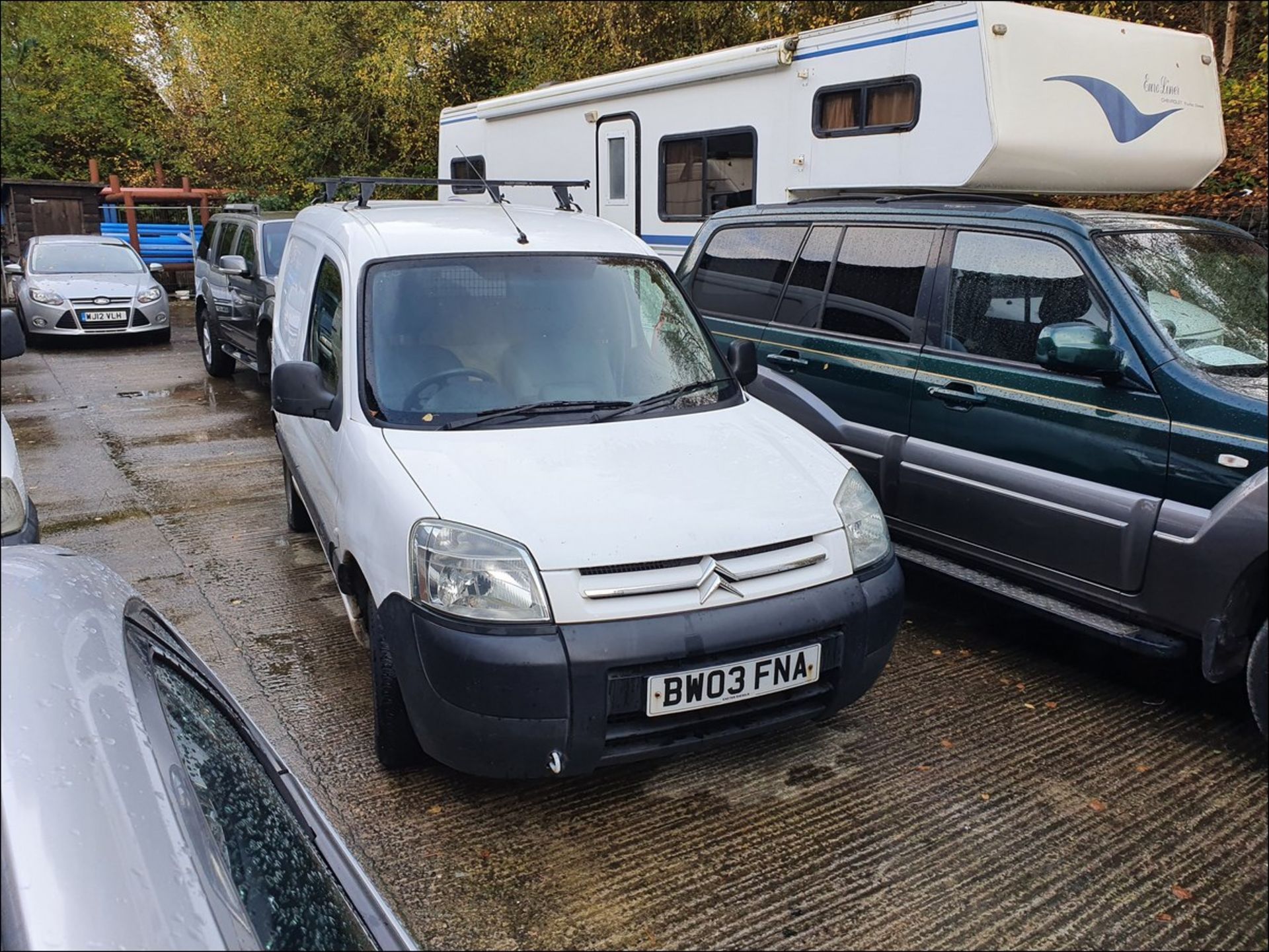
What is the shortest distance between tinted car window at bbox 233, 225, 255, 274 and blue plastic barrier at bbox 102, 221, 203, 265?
42.2 ft

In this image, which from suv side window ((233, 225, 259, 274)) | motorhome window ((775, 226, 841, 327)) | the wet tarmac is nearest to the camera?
the wet tarmac

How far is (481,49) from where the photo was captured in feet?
61.3

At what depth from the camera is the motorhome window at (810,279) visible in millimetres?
5383

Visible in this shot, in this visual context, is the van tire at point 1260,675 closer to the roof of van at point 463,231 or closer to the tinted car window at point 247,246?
the roof of van at point 463,231

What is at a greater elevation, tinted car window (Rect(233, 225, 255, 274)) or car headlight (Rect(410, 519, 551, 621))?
tinted car window (Rect(233, 225, 255, 274))

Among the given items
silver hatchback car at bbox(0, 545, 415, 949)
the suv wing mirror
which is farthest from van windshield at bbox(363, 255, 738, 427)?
the suv wing mirror

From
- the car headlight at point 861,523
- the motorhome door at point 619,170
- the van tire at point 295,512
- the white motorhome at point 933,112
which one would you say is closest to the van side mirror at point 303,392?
the car headlight at point 861,523

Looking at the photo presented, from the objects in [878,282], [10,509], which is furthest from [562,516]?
[10,509]

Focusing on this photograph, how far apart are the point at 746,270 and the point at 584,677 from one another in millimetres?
3569

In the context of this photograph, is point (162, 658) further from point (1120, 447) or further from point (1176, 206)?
point (1176, 206)

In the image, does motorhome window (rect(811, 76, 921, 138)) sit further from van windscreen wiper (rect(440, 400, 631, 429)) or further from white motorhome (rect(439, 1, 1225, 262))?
van windscreen wiper (rect(440, 400, 631, 429))

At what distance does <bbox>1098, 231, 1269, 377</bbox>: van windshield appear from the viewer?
3.78m

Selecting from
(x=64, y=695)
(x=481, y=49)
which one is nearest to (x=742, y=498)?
(x=64, y=695)

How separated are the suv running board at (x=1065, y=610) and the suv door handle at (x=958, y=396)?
0.69m
